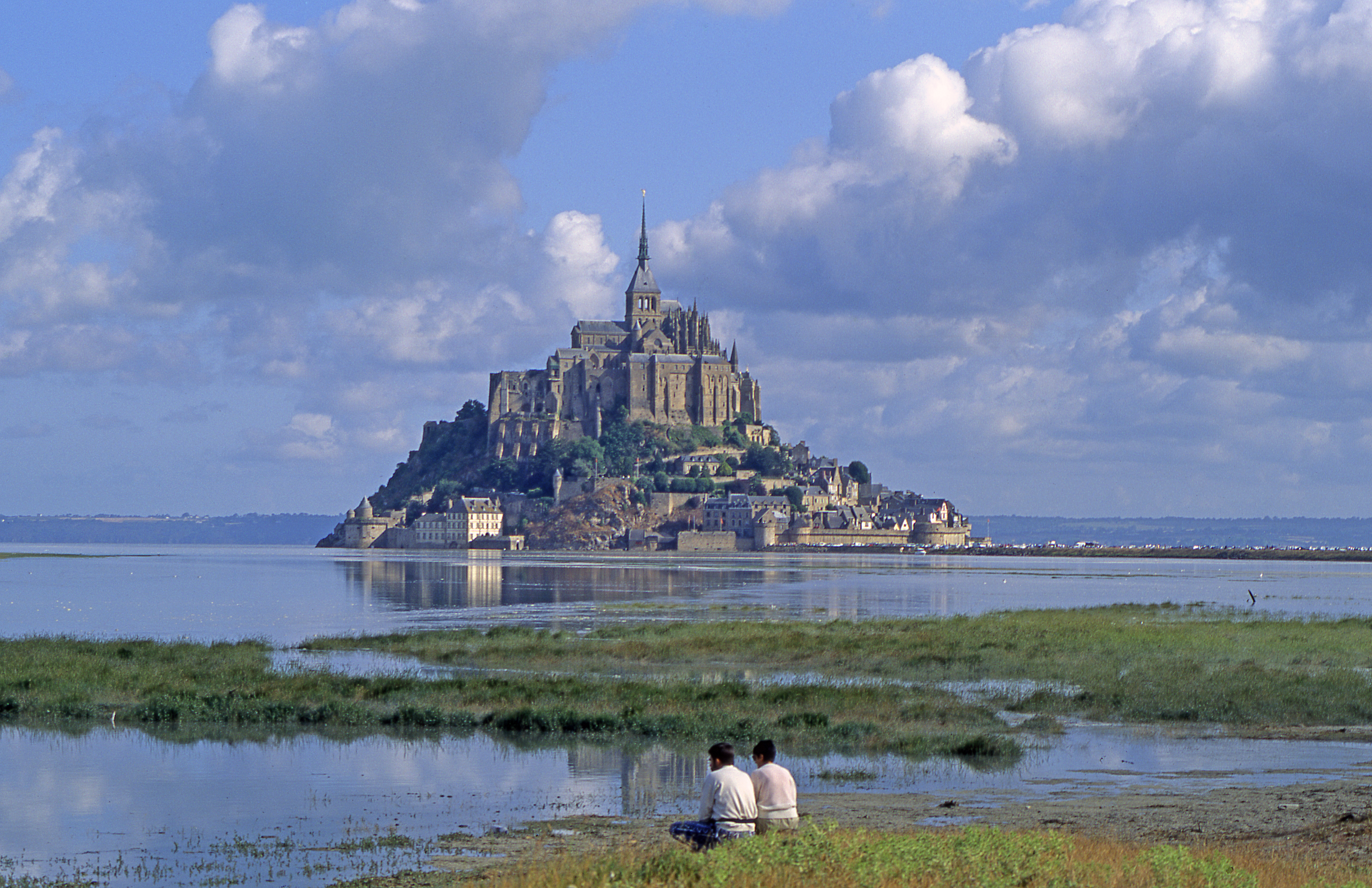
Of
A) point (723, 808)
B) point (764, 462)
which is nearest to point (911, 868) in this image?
point (723, 808)

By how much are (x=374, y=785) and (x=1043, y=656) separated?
1984 centimetres

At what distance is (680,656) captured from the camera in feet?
112

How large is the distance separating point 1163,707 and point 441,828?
14.2 meters

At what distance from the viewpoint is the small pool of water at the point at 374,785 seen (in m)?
14.3

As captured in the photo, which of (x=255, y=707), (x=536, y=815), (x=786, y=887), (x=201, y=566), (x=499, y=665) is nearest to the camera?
(x=786, y=887)

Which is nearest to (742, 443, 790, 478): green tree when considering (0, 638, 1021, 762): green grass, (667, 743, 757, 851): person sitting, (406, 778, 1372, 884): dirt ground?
(0, 638, 1021, 762): green grass

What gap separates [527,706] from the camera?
23.6 metres

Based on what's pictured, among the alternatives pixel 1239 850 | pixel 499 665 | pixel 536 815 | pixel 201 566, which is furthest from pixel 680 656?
pixel 201 566

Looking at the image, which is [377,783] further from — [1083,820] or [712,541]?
[712,541]

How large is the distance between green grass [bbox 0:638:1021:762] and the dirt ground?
3.45m

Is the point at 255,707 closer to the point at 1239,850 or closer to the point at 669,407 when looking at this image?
the point at 1239,850

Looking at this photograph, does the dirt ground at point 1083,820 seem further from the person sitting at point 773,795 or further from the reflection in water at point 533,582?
the reflection in water at point 533,582

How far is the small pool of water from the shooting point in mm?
14305

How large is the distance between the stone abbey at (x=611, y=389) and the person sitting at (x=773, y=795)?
569 ft
